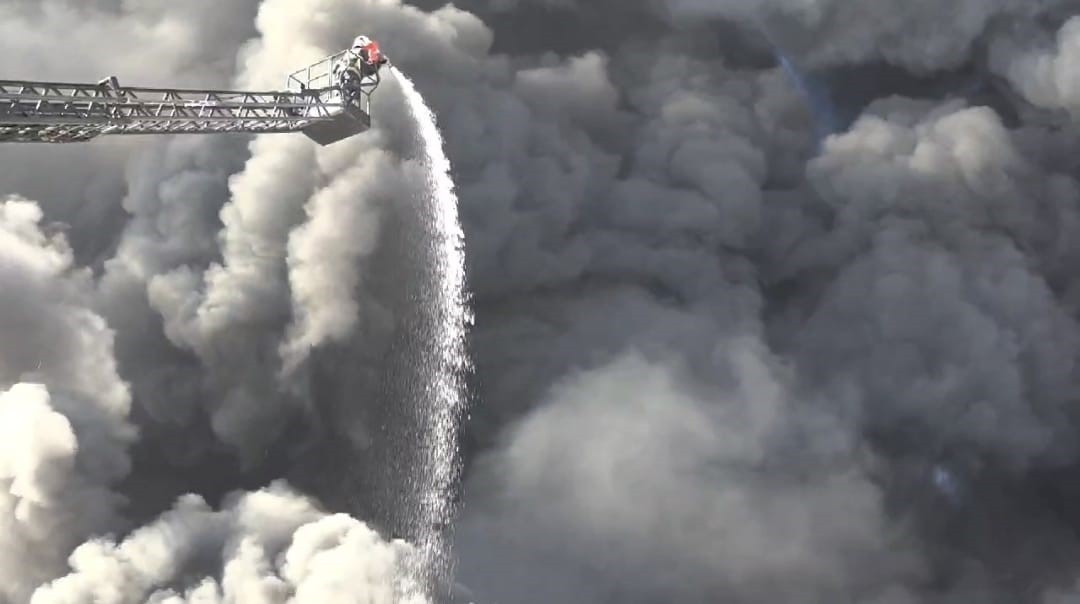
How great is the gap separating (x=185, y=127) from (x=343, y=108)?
342 inches

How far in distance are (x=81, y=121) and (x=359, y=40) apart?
19219mm

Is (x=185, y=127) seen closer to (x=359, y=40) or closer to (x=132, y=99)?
(x=132, y=99)

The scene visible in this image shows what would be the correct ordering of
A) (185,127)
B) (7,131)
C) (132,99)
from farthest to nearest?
1. (185,127)
2. (132,99)
3. (7,131)

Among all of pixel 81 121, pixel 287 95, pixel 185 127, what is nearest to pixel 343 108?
pixel 287 95

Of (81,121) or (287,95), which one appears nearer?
(81,121)

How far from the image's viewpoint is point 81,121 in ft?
192

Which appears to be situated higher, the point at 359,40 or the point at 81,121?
the point at 359,40

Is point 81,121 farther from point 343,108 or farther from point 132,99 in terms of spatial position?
point 343,108

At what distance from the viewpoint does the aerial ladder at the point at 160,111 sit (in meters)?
55.8

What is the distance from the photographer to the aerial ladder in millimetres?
55812

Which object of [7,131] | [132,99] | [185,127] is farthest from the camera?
[185,127]

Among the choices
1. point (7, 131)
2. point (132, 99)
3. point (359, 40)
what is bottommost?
point (7, 131)

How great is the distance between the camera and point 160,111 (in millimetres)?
64312

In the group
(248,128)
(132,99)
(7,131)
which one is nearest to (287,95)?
(248,128)
